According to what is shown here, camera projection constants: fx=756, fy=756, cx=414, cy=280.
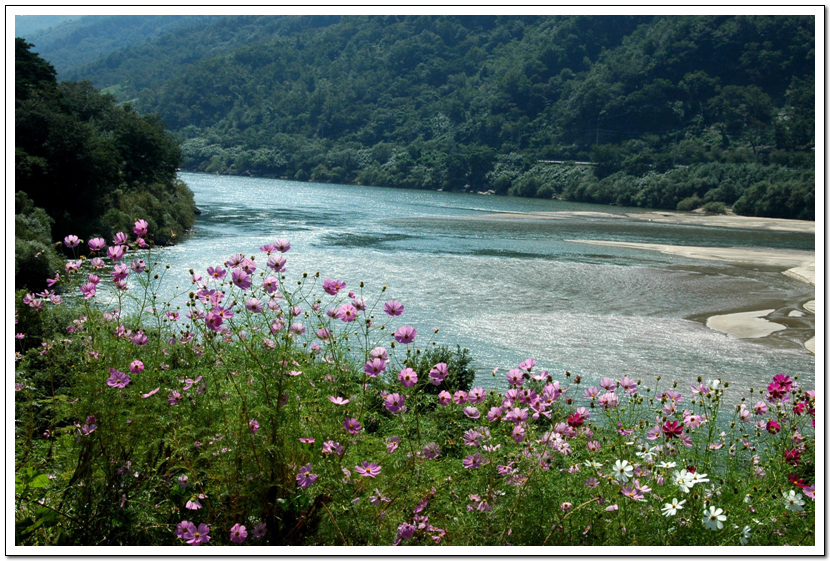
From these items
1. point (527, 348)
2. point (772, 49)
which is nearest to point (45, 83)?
point (527, 348)

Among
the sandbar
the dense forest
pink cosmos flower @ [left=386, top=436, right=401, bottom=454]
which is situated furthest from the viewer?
the dense forest

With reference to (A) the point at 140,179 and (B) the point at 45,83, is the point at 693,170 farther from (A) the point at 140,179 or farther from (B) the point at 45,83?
(B) the point at 45,83

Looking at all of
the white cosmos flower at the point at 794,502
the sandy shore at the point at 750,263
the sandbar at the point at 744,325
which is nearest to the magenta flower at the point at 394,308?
the white cosmos flower at the point at 794,502

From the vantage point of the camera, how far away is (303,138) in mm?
89625

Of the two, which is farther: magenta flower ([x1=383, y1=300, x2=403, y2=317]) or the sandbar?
the sandbar

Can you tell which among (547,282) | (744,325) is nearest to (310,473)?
(744,325)

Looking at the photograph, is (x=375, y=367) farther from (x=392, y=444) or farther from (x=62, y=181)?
(x=62, y=181)

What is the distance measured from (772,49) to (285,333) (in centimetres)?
4228

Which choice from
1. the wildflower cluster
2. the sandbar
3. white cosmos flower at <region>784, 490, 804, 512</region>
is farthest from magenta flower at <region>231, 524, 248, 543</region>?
the sandbar

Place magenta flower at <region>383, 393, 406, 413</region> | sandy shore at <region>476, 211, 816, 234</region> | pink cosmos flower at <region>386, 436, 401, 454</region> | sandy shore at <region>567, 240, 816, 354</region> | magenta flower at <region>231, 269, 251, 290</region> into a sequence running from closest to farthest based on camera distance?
magenta flower at <region>383, 393, 406, 413</region>
pink cosmos flower at <region>386, 436, 401, 454</region>
magenta flower at <region>231, 269, 251, 290</region>
sandy shore at <region>567, 240, 816, 354</region>
sandy shore at <region>476, 211, 816, 234</region>

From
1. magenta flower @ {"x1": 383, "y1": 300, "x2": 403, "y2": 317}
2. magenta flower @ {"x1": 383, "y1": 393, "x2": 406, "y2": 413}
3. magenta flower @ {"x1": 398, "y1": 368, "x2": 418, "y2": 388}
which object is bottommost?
magenta flower @ {"x1": 383, "y1": 393, "x2": 406, "y2": 413}

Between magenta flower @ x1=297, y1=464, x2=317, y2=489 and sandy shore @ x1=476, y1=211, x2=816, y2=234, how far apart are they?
4200 cm

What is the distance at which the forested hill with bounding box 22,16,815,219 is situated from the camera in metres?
54.2

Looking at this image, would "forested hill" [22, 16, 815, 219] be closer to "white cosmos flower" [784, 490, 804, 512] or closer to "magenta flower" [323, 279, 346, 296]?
"white cosmos flower" [784, 490, 804, 512]
